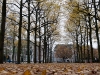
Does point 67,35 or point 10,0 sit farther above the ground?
point 10,0

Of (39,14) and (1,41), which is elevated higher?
(39,14)

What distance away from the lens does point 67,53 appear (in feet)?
215

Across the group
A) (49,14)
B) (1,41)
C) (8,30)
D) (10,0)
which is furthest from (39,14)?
(1,41)

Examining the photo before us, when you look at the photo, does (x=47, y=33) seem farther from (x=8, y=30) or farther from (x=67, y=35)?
(x=67, y=35)

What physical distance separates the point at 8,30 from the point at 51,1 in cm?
975

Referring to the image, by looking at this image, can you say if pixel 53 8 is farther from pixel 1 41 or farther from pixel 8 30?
pixel 1 41

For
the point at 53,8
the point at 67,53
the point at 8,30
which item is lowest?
the point at 67,53

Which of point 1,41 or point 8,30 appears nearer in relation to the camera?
point 1,41

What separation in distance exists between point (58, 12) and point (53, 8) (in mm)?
1479

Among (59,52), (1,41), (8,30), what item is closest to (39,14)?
(8,30)

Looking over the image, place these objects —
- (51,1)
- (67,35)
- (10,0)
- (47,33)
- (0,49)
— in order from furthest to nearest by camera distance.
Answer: (67,35), (47,33), (51,1), (10,0), (0,49)

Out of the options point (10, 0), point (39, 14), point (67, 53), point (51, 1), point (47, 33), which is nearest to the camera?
point (10, 0)

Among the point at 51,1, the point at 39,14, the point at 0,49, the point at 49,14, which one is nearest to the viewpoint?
the point at 0,49

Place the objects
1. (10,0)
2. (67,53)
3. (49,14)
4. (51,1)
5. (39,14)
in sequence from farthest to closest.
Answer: (67,53)
(49,14)
(39,14)
(51,1)
(10,0)
